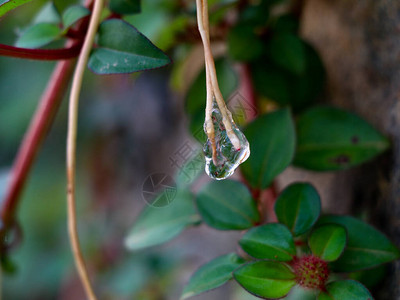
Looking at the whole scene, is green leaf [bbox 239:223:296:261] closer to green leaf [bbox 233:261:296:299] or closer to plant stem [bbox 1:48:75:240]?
green leaf [bbox 233:261:296:299]

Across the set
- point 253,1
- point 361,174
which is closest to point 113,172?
point 253,1

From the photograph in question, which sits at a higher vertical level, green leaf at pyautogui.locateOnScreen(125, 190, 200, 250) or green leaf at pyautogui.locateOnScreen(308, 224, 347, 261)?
green leaf at pyautogui.locateOnScreen(308, 224, 347, 261)

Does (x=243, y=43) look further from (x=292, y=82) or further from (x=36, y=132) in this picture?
(x=36, y=132)

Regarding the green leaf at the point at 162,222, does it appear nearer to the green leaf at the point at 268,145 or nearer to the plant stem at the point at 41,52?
the green leaf at the point at 268,145

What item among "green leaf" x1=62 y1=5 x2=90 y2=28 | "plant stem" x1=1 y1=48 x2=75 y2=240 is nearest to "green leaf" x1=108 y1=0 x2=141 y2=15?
"green leaf" x1=62 y1=5 x2=90 y2=28

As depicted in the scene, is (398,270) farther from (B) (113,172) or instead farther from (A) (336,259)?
(B) (113,172)

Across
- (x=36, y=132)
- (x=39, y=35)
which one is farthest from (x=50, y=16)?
(x=36, y=132)
